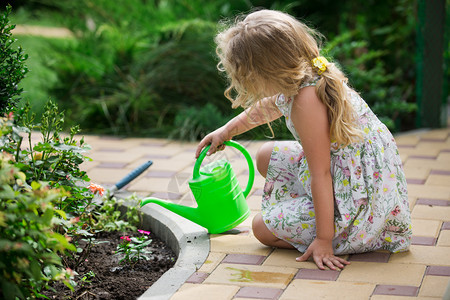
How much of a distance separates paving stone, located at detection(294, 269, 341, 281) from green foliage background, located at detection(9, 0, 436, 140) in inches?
67.5

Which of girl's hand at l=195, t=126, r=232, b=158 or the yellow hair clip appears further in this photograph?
girl's hand at l=195, t=126, r=232, b=158

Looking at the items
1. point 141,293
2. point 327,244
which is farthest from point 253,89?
point 141,293

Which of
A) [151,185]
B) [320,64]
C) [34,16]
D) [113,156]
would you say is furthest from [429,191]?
[34,16]

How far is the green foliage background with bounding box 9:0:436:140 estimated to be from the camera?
4.67 metres

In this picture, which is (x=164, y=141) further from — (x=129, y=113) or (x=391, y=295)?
(x=391, y=295)

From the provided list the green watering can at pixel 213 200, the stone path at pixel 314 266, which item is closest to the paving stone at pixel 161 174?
the stone path at pixel 314 266

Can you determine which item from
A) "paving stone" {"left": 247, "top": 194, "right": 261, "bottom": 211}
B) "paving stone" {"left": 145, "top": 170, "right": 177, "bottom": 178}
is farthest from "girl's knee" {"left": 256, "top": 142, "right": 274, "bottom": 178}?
"paving stone" {"left": 145, "top": 170, "right": 177, "bottom": 178}

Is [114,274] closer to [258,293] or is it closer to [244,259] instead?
[244,259]

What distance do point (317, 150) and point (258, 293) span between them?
1.79ft

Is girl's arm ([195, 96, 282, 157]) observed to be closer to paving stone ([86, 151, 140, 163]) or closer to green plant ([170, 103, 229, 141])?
paving stone ([86, 151, 140, 163])

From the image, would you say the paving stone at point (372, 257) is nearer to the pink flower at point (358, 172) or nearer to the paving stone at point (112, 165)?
the pink flower at point (358, 172)

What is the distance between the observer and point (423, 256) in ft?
7.82

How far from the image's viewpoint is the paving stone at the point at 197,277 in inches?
86.4

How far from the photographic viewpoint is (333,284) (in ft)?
7.05
